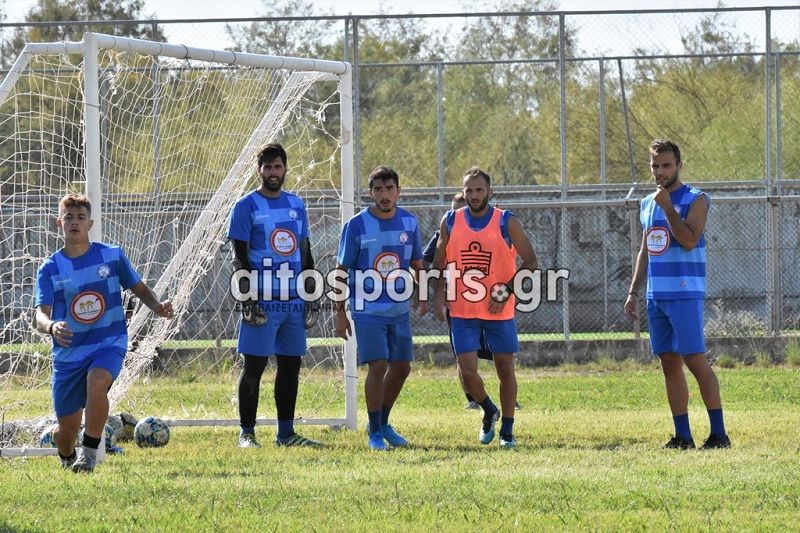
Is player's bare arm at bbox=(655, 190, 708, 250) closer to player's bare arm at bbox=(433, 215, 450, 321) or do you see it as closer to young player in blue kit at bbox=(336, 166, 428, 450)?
player's bare arm at bbox=(433, 215, 450, 321)

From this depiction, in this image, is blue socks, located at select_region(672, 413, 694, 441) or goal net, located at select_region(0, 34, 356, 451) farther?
goal net, located at select_region(0, 34, 356, 451)

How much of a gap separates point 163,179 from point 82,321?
4740 mm

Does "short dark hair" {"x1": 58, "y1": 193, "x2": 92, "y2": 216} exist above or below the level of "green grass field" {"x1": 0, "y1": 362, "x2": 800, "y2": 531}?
above

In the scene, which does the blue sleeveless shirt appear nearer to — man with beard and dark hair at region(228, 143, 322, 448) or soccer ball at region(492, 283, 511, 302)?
soccer ball at region(492, 283, 511, 302)

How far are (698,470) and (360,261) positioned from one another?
3.13 meters

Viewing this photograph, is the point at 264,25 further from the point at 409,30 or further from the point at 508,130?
the point at 508,130

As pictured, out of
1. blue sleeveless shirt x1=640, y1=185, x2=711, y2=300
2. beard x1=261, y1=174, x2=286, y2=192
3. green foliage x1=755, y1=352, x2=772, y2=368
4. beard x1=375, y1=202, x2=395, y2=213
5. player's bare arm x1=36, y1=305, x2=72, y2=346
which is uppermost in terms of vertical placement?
beard x1=261, y1=174, x2=286, y2=192

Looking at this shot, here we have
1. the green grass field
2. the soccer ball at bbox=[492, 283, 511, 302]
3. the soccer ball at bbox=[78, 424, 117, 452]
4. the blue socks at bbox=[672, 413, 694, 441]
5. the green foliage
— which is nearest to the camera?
the green grass field

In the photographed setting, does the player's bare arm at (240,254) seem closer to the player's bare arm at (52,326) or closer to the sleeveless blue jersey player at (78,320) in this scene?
the sleeveless blue jersey player at (78,320)

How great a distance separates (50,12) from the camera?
1212 inches

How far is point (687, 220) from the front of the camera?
351 inches

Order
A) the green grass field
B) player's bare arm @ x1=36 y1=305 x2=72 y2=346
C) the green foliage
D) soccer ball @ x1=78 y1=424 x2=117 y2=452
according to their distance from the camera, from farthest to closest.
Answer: the green foliage, soccer ball @ x1=78 y1=424 x2=117 y2=452, player's bare arm @ x1=36 y1=305 x2=72 y2=346, the green grass field

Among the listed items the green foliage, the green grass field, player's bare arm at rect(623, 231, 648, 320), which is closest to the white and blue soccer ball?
the green grass field

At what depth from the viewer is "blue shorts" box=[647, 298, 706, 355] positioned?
891 cm
